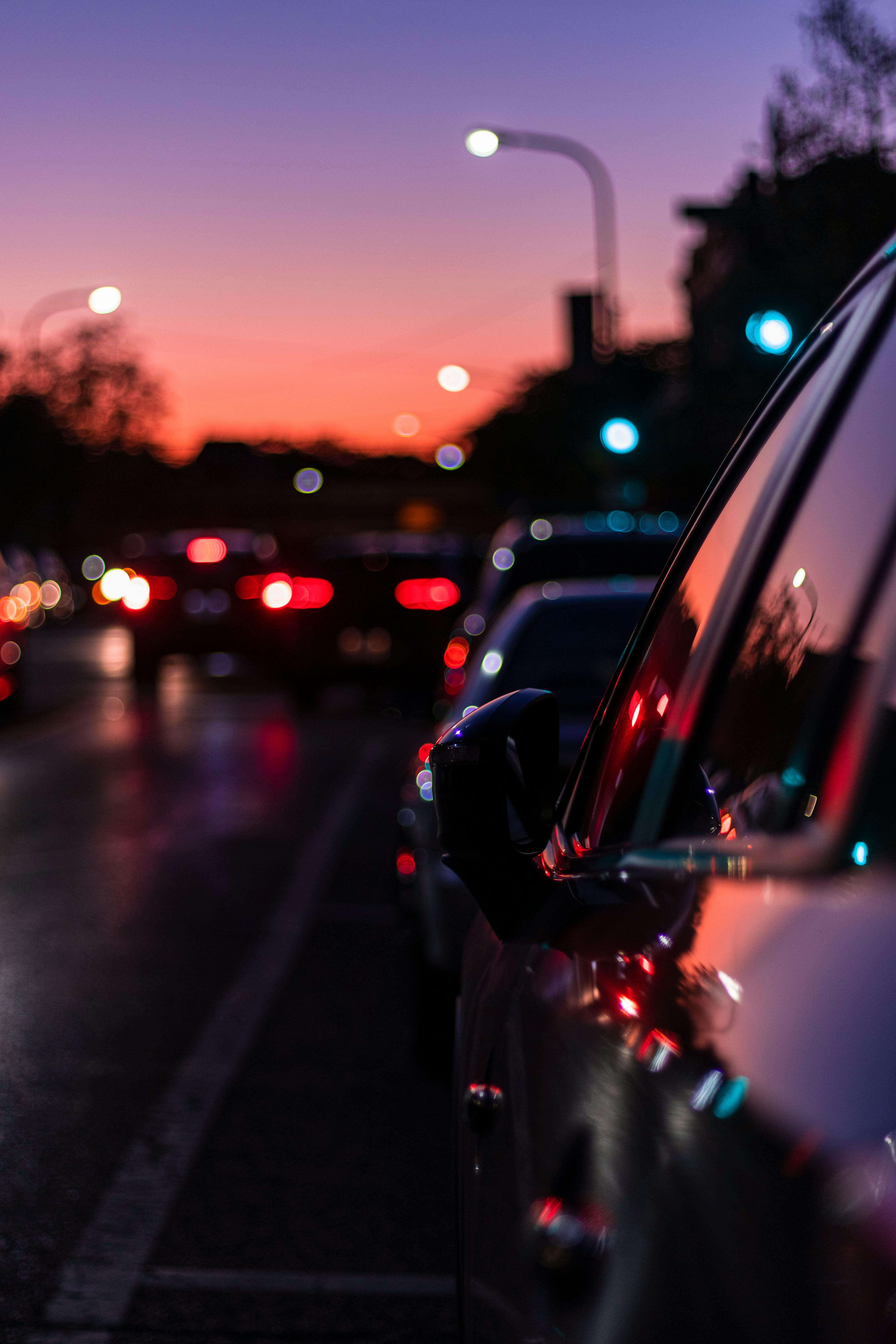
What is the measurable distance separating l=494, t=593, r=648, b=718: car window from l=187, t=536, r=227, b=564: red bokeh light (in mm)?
17860

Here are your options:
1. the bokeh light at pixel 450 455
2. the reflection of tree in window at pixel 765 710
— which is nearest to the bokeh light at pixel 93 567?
the bokeh light at pixel 450 455

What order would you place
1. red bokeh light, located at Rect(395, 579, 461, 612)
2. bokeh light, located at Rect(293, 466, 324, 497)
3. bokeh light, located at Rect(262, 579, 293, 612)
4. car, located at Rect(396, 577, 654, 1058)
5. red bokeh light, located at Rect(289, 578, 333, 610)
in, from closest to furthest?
car, located at Rect(396, 577, 654, 1058) → red bokeh light, located at Rect(395, 579, 461, 612) → red bokeh light, located at Rect(289, 578, 333, 610) → bokeh light, located at Rect(262, 579, 293, 612) → bokeh light, located at Rect(293, 466, 324, 497)

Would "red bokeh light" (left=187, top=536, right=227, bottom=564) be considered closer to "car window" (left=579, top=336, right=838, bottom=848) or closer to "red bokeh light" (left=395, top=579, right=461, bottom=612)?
"red bokeh light" (left=395, top=579, right=461, bottom=612)

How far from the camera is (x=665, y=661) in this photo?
2.14m

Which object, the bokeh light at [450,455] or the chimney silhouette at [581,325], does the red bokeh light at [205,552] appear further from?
the bokeh light at [450,455]

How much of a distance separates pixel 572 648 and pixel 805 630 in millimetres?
5116

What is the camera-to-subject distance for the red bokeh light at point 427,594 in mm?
19844

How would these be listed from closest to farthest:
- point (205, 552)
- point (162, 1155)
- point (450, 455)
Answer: point (162, 1155) → point (205, 552) → point (450, 455)

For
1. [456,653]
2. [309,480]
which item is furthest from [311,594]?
[309,480]

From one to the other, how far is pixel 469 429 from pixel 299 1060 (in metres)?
112

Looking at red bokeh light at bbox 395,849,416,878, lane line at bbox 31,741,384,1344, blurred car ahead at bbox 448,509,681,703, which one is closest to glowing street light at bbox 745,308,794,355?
blurred car ahead at bbox 448,509,681,703

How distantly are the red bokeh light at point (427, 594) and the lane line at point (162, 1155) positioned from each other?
434 inches

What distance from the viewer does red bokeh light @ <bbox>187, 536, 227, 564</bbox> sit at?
2438 centimetres

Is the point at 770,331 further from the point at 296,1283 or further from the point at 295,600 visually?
the point at 295,600
